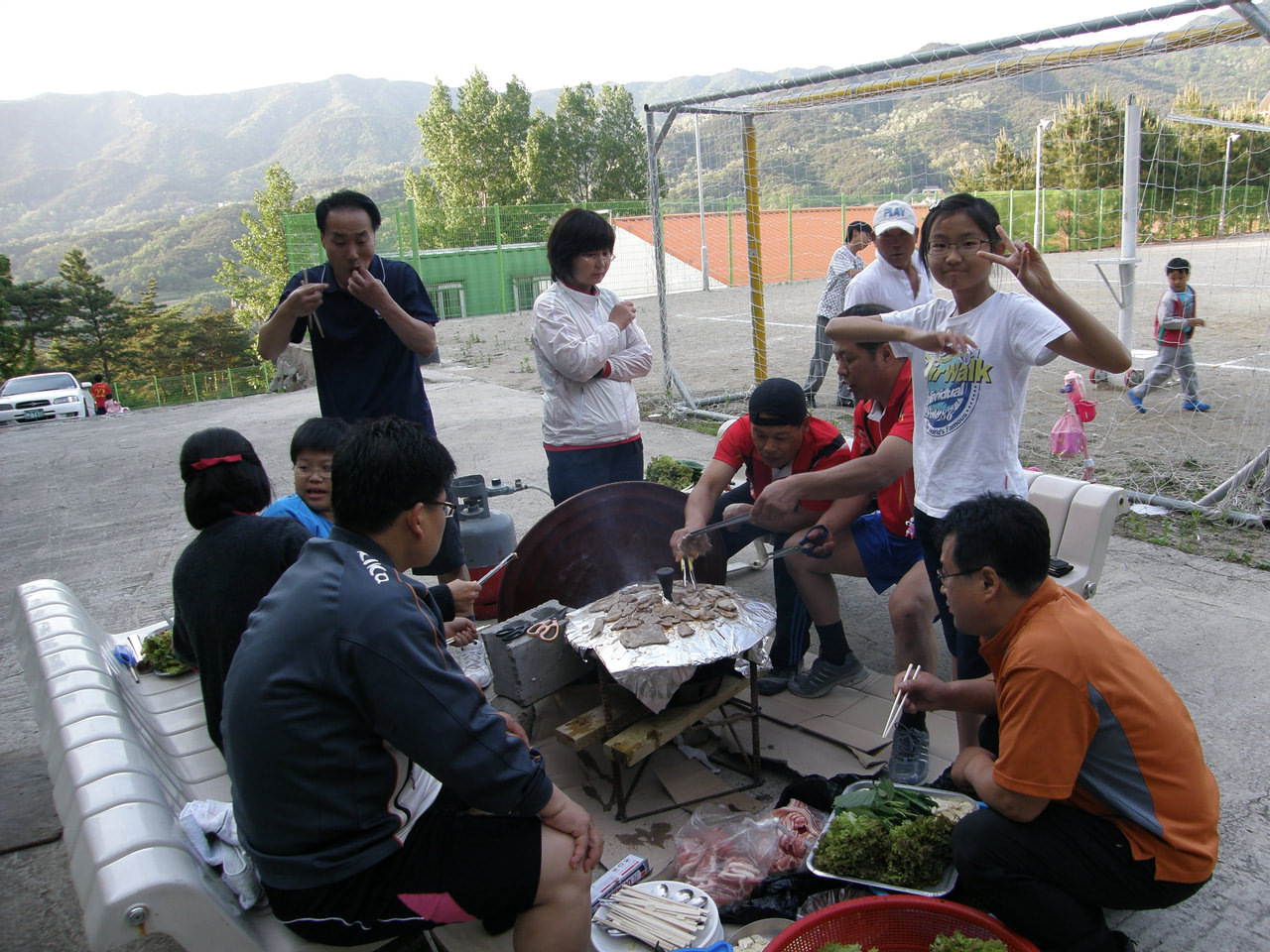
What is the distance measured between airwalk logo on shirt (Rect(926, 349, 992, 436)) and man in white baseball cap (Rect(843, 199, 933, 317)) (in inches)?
120

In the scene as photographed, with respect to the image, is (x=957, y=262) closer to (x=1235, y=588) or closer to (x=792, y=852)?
(x=792, y=852)

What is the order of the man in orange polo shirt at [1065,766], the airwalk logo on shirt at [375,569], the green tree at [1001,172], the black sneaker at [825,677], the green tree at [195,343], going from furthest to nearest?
1. the green tree at [195,343]
2. the green tree at [1001,172]
3. the black sneaker at [825,677]
4. the man in orange polo shirt at [1065,766]
5. the airwalk logo on shirt at [375,569]

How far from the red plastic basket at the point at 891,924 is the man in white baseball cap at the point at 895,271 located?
14.0ft

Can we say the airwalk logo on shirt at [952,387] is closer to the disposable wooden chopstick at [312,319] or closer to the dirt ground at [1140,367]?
the disposable wooden chopstick at [312,319]

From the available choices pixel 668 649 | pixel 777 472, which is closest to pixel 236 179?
pixel 777 472

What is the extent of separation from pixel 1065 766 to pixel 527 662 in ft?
5.76

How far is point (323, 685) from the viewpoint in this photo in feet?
5.55

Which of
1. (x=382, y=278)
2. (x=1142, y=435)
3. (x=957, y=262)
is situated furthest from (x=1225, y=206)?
(x=382, y=278)

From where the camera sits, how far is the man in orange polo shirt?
1.87m

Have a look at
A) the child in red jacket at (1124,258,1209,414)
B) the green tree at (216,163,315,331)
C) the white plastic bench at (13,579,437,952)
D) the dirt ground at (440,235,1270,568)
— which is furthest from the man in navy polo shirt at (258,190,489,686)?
the green tree at (216,163,315,331)

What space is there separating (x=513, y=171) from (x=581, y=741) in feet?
150

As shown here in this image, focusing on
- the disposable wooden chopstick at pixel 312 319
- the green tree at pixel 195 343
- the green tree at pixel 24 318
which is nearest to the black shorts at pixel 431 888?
the disposable wooden chopstick at pixel 312 319

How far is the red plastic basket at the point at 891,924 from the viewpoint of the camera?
201cm

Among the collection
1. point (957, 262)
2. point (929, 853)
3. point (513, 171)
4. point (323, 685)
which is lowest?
point (929, 853)
